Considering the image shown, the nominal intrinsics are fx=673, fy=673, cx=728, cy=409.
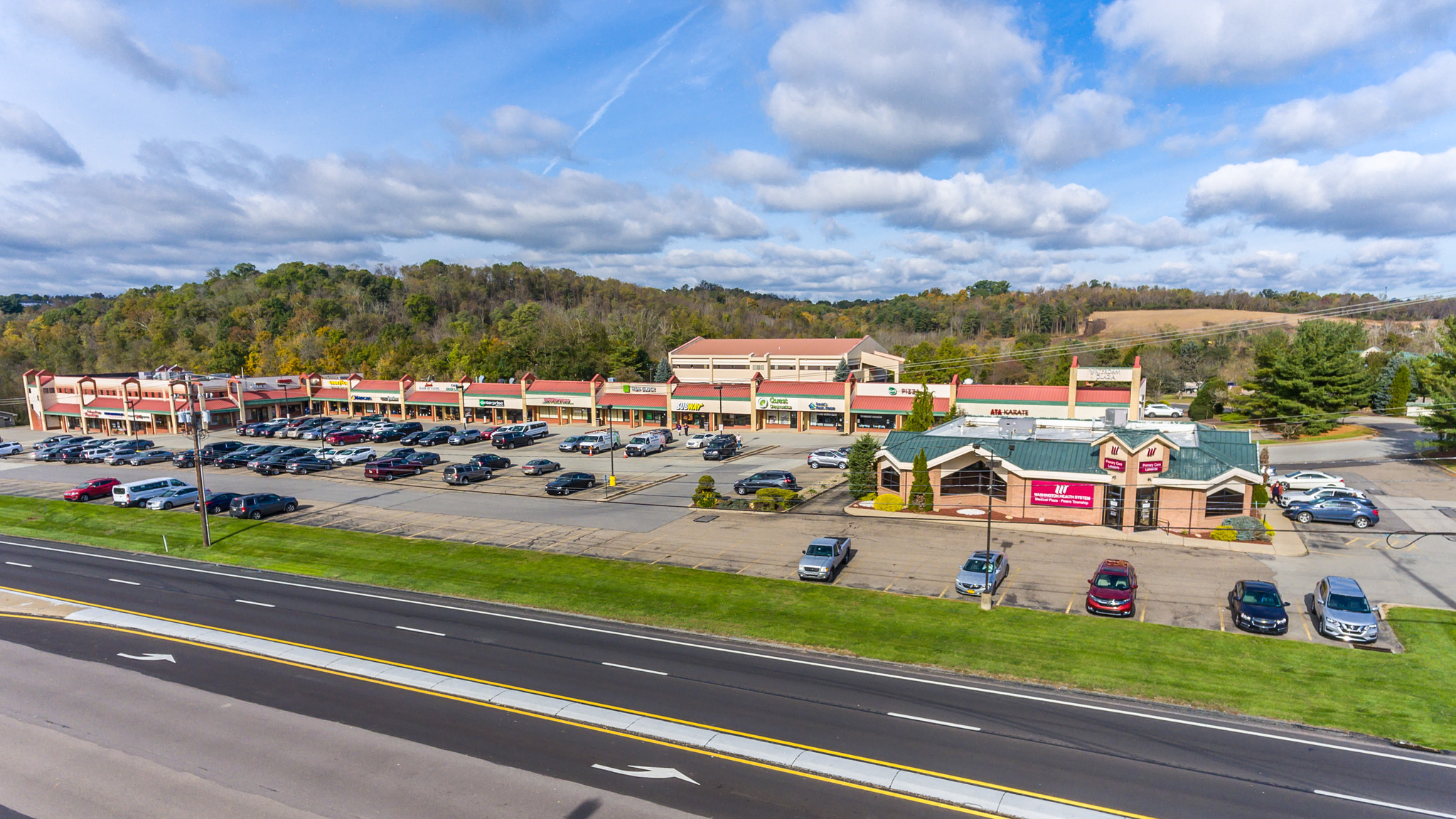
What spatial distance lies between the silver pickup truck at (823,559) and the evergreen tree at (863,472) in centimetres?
1234

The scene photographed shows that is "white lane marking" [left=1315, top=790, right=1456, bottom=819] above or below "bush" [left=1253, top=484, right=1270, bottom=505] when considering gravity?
below

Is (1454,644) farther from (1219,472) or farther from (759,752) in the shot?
(759,752)

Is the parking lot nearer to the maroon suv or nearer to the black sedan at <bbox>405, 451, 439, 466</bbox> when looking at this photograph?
the maroon suv

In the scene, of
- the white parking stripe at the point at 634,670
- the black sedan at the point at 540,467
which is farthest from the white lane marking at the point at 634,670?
the black sedan at the point at 540,467

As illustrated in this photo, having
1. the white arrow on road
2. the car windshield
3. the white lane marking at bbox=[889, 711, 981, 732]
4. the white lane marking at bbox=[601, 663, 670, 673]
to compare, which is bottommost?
the white lane marking at bbox=[889, 711, 981, 732]

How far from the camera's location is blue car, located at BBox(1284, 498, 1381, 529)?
3641 cm

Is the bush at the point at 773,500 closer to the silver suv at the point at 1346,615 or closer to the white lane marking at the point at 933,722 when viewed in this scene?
the white lane marking at the point at 933,722

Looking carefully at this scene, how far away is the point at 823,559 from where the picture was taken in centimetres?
3002

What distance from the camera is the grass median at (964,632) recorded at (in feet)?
62.6

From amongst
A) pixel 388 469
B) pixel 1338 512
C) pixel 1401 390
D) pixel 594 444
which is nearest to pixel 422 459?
pixel 388 469

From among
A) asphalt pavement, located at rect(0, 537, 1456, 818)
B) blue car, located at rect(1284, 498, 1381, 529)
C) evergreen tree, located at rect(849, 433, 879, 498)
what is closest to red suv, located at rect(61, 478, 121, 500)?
asphalt pavement, located at rect(0, 537, 1456, 818)

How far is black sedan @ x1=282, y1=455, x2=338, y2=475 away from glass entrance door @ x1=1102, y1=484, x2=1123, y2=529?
195 feet

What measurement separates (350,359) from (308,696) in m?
112

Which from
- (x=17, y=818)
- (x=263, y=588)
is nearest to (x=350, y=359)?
(x=263, y=588)
